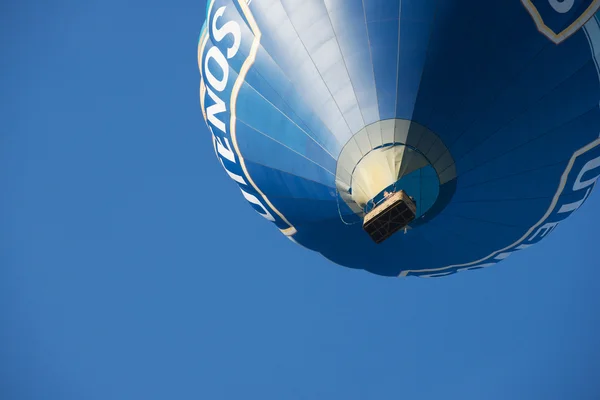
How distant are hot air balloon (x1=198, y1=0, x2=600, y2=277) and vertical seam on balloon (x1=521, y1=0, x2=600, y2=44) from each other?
1 centimetres

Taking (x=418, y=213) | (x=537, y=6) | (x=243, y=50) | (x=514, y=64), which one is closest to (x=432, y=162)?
(x=418, y=213)

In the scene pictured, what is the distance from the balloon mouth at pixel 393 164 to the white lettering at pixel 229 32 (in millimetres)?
2657

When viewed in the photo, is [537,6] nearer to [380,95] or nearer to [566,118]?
[566,118]

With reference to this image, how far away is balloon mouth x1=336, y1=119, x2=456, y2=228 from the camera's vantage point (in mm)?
12516

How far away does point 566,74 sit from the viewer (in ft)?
40.2

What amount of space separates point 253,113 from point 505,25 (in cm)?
424

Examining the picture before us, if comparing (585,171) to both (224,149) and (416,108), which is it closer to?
(416,108)

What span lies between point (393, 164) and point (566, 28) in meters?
3.19

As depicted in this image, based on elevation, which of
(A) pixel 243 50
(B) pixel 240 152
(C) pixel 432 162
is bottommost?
(C) pixel 432 162

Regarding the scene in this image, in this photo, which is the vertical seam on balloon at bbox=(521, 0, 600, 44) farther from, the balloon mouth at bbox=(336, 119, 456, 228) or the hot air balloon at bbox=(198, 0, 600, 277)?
the balloon mouth at bbox=(336, 119, 456, 228)

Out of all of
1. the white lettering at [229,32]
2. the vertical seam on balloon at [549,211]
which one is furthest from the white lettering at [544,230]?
the white lettering at [229,32]

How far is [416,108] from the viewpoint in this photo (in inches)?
488

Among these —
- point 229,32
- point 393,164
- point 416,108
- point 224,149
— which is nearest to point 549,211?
point 393,164

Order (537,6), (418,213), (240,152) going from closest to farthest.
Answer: (537,6), (418,213), (240,152)
